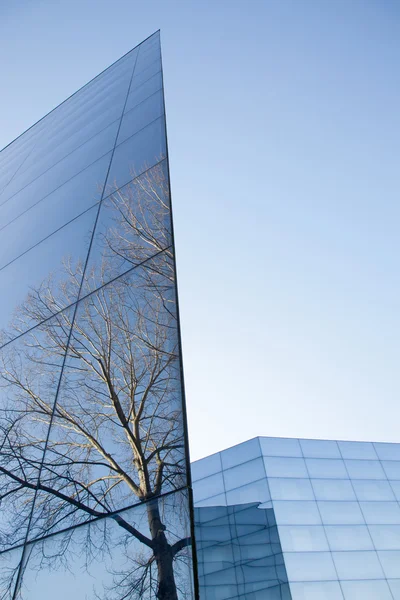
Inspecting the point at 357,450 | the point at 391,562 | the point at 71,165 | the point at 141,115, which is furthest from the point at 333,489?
the point at 141,115

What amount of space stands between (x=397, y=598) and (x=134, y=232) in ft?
75.4

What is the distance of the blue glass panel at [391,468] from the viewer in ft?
79.9

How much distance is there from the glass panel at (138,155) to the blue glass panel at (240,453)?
20311 millimetres

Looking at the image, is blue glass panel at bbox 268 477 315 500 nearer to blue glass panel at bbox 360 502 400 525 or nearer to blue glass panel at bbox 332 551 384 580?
blue glass panel at bbox 332 551 384 580

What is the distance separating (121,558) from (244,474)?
21631 millimetres

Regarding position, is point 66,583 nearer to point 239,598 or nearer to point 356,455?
point 239,598

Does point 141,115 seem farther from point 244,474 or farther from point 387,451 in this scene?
point 387,451

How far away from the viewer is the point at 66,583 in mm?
1896

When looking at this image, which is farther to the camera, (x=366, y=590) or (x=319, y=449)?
(x=319, y=449)

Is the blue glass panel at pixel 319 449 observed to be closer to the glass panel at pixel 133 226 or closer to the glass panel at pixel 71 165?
the glass panel at pixel 71 165

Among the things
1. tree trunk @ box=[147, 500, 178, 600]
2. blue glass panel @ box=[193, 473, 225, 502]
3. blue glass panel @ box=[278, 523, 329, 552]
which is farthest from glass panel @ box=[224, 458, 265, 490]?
tree trunk @ box=[147, 500, 178, 600]

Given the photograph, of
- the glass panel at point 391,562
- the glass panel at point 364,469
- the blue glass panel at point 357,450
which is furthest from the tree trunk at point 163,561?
the blue glass panel at point 357,450

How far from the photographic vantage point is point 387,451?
25.2 meters

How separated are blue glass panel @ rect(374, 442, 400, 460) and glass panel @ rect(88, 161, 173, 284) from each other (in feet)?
84.3
